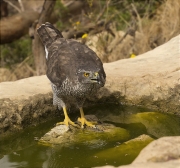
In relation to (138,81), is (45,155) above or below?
below

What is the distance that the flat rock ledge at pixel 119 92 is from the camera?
222 inches

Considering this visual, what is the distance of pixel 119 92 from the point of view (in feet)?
21.2

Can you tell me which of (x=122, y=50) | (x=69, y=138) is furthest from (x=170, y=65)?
(x=122, y=50)

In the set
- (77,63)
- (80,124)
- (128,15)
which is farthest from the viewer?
(128,15)

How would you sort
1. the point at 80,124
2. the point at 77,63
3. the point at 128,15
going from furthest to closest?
1. the point at 128,15
2. the point at 80,124
3. the point at 77,63

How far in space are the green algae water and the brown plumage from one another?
445 millimetres

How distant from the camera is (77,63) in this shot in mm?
5426

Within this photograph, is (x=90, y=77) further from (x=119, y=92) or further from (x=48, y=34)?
(x=48, y=34)

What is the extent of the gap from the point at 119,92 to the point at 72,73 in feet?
4.27

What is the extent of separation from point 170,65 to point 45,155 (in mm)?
2549

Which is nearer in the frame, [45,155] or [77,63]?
[45,155]

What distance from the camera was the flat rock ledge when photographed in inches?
222

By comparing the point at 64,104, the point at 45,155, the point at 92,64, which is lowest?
the point at 45,155

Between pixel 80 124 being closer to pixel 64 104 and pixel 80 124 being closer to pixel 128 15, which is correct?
pixel 64 104
